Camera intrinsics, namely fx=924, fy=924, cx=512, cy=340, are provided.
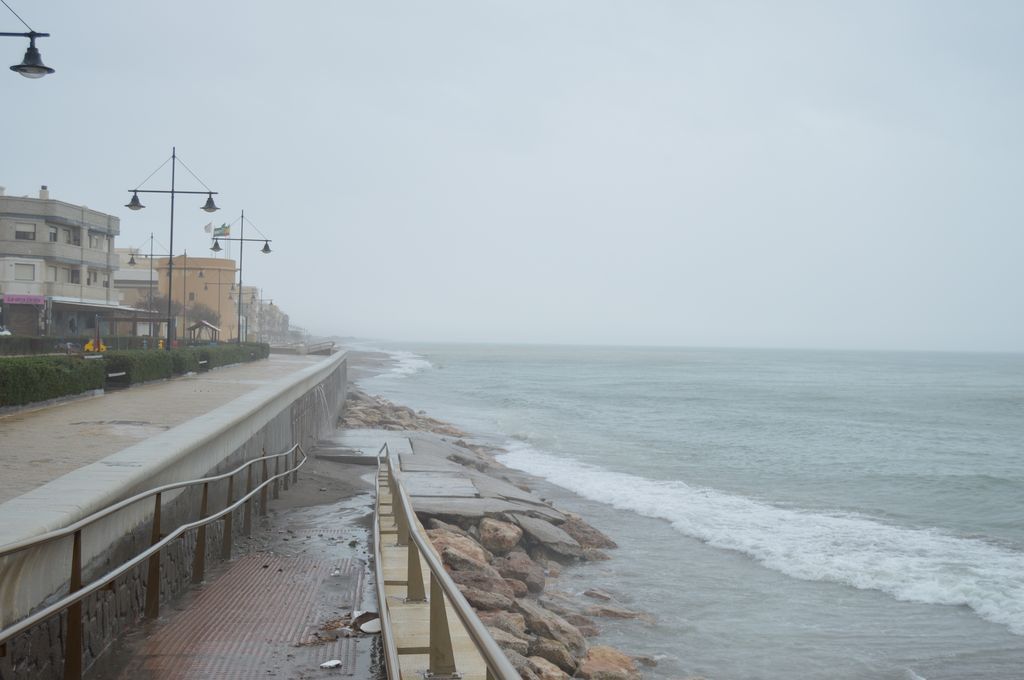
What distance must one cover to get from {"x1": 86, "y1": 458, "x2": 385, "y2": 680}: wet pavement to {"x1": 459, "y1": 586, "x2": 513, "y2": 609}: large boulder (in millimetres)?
1028

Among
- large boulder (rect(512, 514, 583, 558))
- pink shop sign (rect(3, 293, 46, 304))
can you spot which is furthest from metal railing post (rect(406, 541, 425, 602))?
pink shop sign (rect(3, 293, 46, 304))

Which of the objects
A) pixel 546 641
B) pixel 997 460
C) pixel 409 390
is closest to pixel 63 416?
pixel 546 641

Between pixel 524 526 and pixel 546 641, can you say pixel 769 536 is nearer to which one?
pixel 524 526

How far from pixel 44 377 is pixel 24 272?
137 ft

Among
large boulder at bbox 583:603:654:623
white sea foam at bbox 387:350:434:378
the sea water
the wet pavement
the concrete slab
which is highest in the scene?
the wet pavement

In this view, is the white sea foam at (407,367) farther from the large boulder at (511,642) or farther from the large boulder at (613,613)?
the large boulder at (511,642)

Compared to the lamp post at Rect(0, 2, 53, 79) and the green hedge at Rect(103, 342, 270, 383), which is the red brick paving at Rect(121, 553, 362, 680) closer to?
the lamp post at Rect(0, 2, 53, 79)

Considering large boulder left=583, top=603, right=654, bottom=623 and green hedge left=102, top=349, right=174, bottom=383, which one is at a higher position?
Result: green hedge left=102, top=349, right=174, bottom=383

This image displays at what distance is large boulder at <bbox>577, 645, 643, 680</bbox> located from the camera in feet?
26.7

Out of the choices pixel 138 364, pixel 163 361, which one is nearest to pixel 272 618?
pixel 138 364

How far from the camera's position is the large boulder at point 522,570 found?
35.8ft

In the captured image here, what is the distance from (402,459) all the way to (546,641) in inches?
361

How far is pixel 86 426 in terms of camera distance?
1156 centimetres

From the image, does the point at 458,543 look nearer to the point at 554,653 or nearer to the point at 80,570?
the point at 554,653
